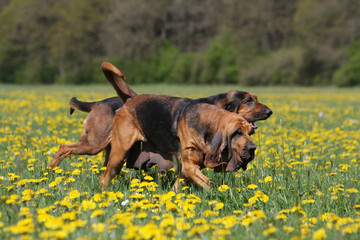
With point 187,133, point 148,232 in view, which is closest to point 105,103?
point 187,133

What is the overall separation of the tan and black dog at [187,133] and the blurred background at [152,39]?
39457 mm

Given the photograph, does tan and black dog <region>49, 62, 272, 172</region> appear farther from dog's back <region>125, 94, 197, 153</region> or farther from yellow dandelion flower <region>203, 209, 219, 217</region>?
yellow dandelion flower <region>203, 209, 219, 217</region>

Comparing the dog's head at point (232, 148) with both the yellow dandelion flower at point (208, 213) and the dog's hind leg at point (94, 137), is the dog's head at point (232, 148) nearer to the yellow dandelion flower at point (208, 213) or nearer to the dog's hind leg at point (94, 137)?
the yellow dandelion flower at point (208, 213)

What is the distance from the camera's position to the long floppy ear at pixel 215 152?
355 cm

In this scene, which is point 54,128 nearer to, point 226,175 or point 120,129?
point 120,129

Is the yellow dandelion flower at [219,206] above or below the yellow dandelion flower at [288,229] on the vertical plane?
below

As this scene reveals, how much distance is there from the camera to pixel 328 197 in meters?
3.28

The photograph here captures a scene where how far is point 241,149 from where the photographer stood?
134 inches

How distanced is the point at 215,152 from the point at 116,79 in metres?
1.61

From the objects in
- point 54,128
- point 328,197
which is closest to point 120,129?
point 328,197

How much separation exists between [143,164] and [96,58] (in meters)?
54.6

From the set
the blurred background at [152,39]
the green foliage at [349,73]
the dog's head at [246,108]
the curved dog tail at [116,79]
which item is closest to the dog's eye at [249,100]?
the dog's head at [246,108]

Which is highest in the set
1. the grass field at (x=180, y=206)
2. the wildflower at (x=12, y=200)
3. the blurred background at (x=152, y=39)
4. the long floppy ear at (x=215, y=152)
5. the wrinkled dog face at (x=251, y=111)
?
the blurred background at (x=152, y=39)

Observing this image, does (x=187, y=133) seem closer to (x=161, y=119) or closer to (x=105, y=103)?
(x=161, y=119)
